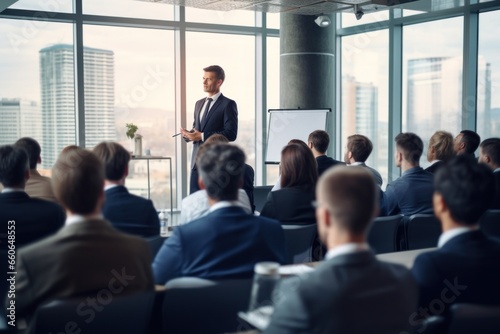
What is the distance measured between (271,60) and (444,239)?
7965 millimetres

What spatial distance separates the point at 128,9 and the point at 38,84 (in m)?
1.71

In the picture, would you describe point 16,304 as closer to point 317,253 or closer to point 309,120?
point 317,253

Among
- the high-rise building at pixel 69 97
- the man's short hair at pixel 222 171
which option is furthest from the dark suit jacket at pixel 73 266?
the high-rise building at pixel 69 97

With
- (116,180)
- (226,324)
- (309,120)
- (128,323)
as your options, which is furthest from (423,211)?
(309,120)

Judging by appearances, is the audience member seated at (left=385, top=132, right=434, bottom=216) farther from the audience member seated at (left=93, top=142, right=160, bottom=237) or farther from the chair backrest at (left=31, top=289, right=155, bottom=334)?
the chair backrest at (left=31, top=289, right=155, bottom=334)

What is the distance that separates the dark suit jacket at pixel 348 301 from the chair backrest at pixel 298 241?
189 cm

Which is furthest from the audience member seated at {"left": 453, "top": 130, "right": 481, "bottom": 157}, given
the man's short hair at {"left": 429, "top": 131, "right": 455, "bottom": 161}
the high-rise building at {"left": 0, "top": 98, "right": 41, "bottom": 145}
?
the high-rise building at {"left": 0, "top": 98, "right": 41, "bottom": 145}

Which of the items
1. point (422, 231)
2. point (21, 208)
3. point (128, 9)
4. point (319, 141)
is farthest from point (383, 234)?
point (128, 9)

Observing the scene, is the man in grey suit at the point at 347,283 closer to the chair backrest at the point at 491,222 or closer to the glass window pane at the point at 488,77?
the chair backrest at the point at 491,222

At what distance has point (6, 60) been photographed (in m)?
7.94

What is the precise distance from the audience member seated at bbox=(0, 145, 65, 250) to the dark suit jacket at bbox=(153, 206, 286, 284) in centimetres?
85

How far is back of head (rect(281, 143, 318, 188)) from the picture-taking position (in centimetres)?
405

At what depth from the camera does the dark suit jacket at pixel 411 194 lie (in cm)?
461

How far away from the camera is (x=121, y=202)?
328 centimetres
